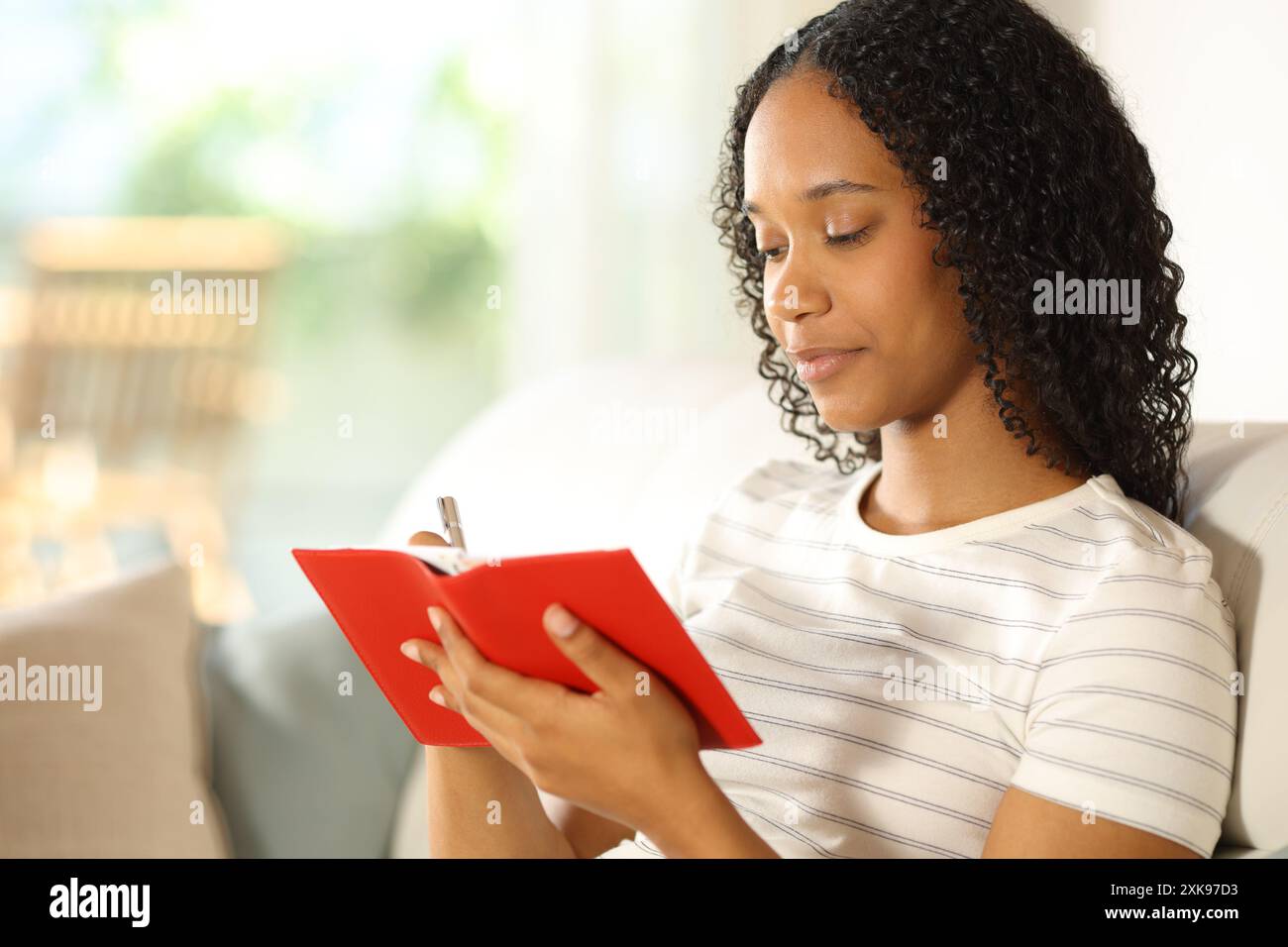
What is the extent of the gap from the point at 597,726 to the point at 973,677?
0.99 ft

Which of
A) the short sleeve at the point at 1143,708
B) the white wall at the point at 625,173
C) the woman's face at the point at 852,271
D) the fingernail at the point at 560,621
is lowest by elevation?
the short sleeve at the point at 1143,708

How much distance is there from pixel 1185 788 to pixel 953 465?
12.6 inches

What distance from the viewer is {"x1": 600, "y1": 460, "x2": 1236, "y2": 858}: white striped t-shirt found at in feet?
2.76

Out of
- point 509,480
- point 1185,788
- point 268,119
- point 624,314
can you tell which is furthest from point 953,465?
point 268,119

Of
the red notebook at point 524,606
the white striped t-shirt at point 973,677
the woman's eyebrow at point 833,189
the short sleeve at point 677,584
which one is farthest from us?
the short sleeve at point 677,584

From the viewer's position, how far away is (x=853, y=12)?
105cm

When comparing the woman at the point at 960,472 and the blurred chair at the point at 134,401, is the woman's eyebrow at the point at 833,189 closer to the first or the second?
the woman at the point at 960,472

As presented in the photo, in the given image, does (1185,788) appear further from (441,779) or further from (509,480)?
(509,480)

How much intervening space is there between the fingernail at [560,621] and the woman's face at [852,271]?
325 mm

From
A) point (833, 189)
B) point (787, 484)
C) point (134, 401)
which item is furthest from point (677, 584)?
point (134, 401)

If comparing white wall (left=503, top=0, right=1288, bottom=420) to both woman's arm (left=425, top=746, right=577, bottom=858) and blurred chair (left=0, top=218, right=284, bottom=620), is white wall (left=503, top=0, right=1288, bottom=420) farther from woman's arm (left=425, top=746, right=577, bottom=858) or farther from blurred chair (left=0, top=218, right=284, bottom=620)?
woman's arm (left=425, top=746, right=577, bottom=858)

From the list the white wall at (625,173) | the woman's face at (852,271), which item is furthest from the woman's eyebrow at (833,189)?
the white wall at (625,173)

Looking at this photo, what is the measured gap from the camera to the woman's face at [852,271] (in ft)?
3.21

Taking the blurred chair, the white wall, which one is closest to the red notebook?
the white wall
